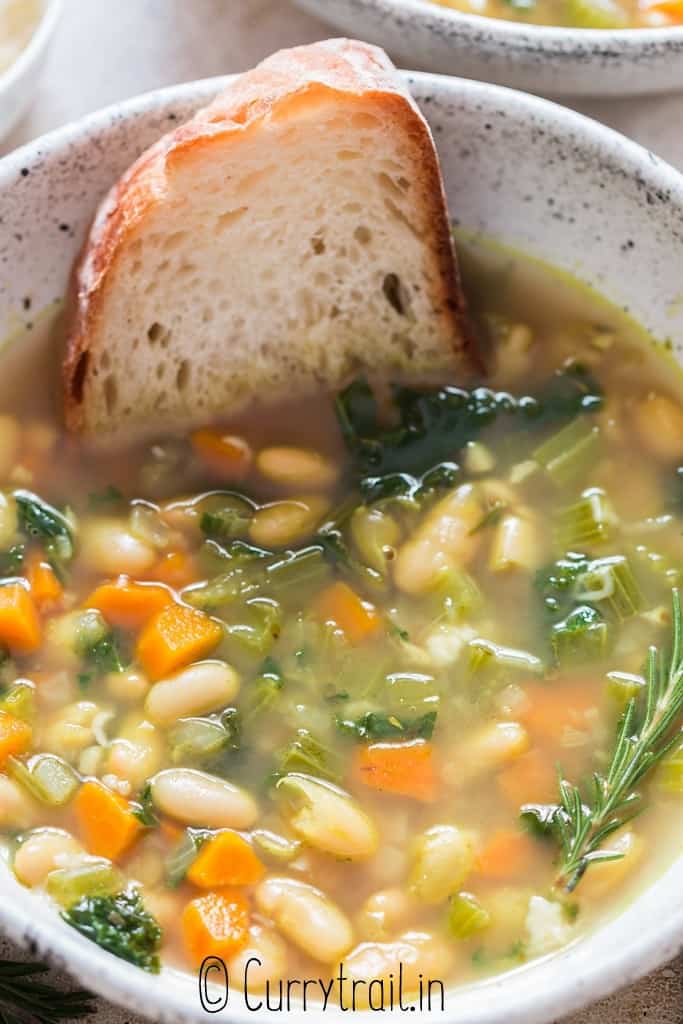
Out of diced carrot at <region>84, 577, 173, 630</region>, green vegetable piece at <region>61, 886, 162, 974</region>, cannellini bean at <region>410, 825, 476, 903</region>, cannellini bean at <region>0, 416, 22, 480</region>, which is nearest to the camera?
green vegetable piece at <region>61, 886, 162, 974</region>

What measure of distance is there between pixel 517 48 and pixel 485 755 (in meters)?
1.15

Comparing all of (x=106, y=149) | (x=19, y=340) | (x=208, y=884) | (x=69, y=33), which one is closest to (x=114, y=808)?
(x=208, y=884)

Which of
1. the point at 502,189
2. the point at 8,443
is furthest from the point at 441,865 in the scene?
the point at 502,189

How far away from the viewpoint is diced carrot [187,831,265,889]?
1.72 meters

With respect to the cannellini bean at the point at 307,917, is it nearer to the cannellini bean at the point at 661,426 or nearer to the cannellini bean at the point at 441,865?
the cannellini bean at the point at 441,865

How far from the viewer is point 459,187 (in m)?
2.21

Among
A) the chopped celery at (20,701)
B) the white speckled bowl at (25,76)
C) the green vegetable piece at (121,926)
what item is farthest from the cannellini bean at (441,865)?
the white speckled bowl at (25,76)

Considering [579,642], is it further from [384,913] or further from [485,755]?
[384,913]

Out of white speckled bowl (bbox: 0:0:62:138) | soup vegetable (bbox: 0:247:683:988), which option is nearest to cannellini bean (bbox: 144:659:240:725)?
soup vegetable (bbox: 0:247:683:988)

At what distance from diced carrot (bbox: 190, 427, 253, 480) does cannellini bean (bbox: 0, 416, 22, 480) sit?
0.26 meters

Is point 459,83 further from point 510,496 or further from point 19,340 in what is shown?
point 19,340

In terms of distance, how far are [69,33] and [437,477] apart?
118 cm

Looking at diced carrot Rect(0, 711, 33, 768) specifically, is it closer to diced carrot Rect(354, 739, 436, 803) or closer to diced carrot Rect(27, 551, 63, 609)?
diced carrot Rect(27, 551, 63, 609)

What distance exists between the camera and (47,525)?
6.63 feet
